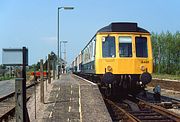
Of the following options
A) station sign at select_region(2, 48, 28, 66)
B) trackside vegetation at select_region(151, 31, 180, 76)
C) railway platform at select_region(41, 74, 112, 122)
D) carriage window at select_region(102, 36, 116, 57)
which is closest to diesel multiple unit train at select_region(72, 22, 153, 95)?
carriage window at select_region(102, 36, 116, 57)

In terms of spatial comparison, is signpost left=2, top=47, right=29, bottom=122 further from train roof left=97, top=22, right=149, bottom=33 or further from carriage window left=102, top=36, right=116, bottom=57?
train roof left=97, top=22, right=149, bottom=33

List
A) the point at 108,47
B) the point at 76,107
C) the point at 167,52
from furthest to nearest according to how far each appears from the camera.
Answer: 1. the point at 167,52
2. the point at 108,47
3. the point at 76,107

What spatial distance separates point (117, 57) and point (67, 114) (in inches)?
280

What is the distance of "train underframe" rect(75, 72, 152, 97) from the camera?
18094 millimetres

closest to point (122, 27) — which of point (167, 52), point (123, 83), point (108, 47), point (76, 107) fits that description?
A: point (108, 47)

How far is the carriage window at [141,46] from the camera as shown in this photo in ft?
63.2

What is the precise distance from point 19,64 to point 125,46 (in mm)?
12533

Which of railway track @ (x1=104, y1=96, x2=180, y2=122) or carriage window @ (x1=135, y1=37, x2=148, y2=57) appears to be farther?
carriage window @ (x1=135, y1=37, x2=148, y2=57)

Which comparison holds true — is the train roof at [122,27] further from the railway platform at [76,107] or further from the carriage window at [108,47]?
the railway platform at [76,107]

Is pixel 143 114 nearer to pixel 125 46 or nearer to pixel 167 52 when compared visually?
pixel 125 46

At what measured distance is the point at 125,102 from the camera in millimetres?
18609

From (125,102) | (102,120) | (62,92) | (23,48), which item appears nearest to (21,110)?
(23,48)

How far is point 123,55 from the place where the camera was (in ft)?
62.6

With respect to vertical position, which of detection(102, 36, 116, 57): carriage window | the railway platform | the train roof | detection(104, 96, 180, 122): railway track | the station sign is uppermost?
the train roof
